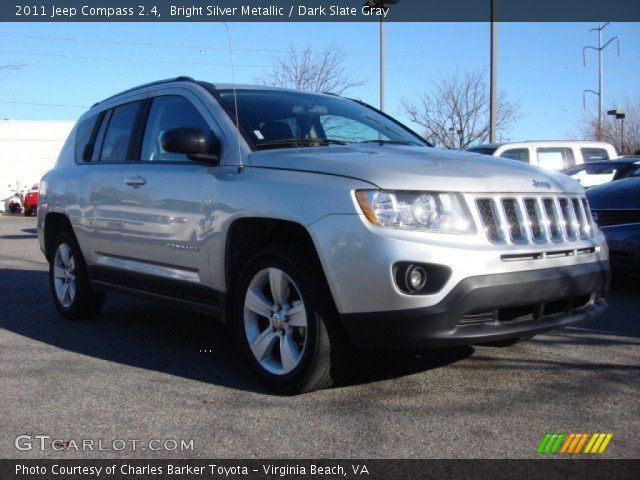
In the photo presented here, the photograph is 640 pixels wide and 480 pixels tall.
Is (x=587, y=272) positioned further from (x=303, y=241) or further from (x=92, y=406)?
(x=92, y=406)

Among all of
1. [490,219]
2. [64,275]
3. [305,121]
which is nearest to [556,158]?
[64,275]

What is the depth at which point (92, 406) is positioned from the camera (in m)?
4.12

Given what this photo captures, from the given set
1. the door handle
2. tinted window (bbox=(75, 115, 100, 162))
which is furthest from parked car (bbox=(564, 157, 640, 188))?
the door handle

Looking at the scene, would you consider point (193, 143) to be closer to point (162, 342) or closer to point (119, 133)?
point (119, 133)

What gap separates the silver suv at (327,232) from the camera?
3.83 m

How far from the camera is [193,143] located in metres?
4.70

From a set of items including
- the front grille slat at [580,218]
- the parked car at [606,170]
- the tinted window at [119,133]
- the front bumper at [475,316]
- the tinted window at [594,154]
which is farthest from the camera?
the tinted window at [594,154]

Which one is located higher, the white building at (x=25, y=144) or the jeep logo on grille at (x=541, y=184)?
the white building at (x=25, y=144)

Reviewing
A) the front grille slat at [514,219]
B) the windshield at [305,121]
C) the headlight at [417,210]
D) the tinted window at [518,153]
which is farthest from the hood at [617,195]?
the tinted window at [518,153]

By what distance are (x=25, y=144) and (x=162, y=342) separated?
38233 millimetres

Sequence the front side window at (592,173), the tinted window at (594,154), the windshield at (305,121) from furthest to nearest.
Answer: the tinted window at (594,154) < the front side window at (592,173) < the windshield at (305,121)

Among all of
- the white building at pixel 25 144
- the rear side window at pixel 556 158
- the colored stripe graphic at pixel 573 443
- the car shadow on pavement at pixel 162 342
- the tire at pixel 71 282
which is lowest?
the car shadow on pavement at pixel 162 342

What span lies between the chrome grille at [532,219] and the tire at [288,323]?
0.93 metres

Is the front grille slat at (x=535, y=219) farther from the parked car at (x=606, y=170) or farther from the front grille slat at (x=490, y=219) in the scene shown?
the parked car at (x=606, y=170)
